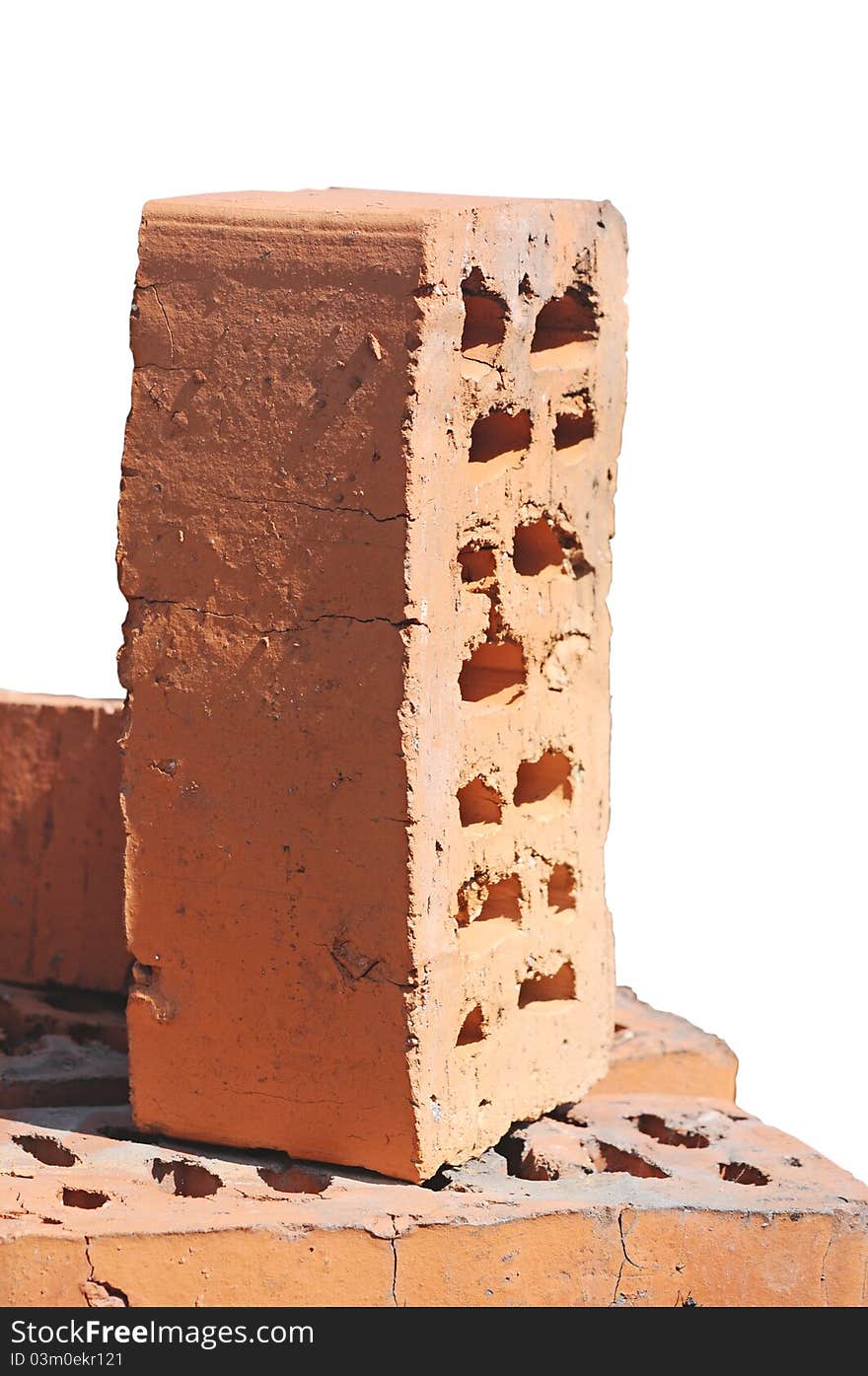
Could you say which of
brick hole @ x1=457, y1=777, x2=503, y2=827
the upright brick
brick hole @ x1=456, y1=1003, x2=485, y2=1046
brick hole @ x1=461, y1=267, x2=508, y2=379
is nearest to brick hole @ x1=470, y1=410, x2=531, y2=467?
the upright brick

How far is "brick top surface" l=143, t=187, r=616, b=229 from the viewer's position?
541 cm

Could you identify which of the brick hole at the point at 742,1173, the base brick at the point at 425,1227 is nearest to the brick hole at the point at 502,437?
the base brick at the point at 425,1227

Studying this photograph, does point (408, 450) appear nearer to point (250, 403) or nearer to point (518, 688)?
point (250, 403)

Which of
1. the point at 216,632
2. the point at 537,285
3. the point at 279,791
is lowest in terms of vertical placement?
the point at 279,791

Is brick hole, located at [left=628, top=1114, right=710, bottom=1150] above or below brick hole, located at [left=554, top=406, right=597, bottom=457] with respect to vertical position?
below

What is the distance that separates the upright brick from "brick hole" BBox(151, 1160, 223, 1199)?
0.13 meters

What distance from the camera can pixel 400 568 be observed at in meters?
5.39

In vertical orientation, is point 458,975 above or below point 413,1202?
above

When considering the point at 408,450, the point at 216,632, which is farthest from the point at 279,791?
the point at 408,450

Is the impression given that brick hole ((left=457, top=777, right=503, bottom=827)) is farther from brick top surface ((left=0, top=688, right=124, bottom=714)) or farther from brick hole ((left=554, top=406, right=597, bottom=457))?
brick top surface ((left=0, top=688, right=124, bottom=714))

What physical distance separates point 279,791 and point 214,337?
1013 mm

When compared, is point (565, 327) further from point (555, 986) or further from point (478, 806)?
point (555, 986)

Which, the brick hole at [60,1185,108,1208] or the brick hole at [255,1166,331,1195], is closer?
the brick hole at [60,1185,108,1208]

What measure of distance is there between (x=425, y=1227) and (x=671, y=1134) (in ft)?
3.15
